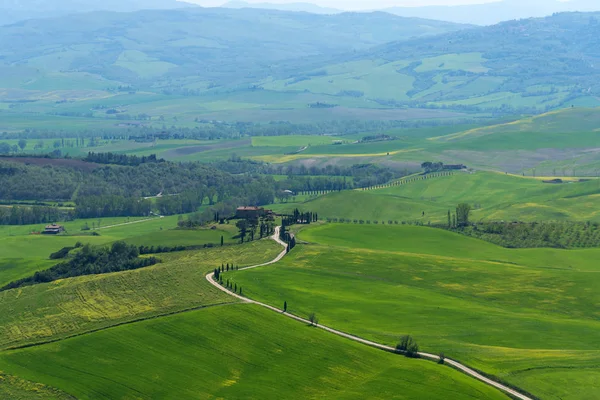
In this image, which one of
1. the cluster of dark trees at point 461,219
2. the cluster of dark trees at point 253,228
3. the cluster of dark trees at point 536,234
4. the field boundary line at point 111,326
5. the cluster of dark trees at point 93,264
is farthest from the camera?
the cluster of dark trees at point 461,219

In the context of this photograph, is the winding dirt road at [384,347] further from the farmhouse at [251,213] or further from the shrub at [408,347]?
the farmhouse at [251,213]

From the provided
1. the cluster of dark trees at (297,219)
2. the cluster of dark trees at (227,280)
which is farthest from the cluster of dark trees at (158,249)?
the cluster of dark trees at (297,219)

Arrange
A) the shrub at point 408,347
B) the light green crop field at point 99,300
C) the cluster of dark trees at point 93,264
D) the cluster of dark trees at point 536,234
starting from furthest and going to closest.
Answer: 1. the cluster of dark trees at point 536,234
2. the cluster of dark trees at point 93,264
3. the light green crop field at point 99,300
4. the shrub at point 408,347

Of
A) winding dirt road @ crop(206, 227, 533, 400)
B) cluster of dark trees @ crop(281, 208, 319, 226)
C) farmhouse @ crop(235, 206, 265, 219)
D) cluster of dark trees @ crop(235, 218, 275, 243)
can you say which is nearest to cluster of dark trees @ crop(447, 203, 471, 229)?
cluster of dark trees @ crop(281, 208, 319, 226)

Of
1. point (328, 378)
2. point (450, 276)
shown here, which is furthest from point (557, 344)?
point (450, 276)

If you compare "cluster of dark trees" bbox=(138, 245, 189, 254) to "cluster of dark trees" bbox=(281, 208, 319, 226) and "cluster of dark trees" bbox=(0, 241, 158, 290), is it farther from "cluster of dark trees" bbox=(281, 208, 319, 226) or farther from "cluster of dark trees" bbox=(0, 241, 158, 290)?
"cluster of dark trees" bbox=(281, 208, 319, 226)

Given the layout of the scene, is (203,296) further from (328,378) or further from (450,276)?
(450,276)
